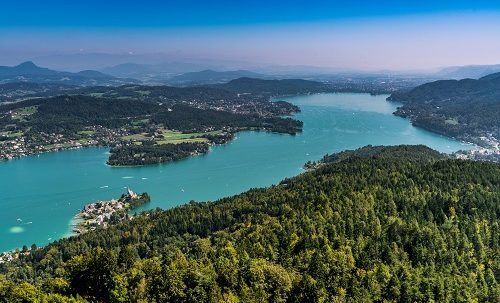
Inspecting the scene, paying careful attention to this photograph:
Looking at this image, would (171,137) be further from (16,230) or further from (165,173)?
(16,230)

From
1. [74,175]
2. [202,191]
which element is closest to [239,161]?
[202,191]

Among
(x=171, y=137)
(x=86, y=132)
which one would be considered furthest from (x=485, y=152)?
(x=86, y=132)

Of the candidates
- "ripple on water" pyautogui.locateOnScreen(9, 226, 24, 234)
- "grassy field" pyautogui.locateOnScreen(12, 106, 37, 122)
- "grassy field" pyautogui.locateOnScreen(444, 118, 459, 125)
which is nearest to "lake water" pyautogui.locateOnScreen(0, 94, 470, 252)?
"ripple on water" pyautogui.locateOnScreen(9, 226, 24, 234)

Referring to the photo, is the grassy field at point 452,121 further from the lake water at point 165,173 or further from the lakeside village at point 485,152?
the lakeside village at point 485,152

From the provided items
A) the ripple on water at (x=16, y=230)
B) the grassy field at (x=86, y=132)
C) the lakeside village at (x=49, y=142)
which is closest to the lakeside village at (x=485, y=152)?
the ripple on water at (x=16, y=230)

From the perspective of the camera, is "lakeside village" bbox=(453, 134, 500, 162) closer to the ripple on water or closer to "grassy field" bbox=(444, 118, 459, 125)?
"grassy field" bbox=(444, 118, 459, 125)

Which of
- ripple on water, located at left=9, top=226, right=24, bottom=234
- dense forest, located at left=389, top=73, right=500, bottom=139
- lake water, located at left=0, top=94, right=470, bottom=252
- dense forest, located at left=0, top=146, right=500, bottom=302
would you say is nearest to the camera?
dense forest, located at left=0, top=146, right=500, bottom=302
